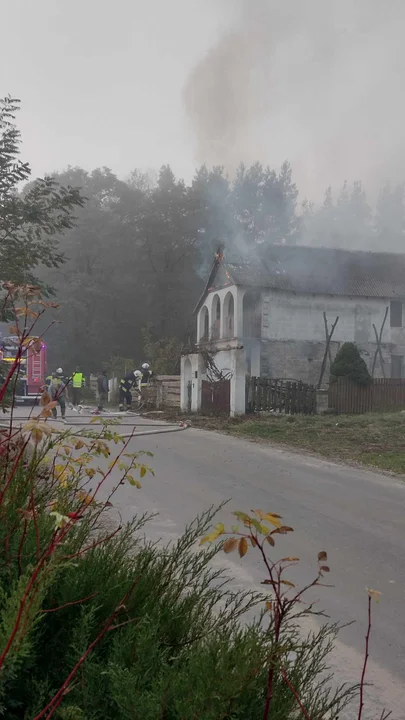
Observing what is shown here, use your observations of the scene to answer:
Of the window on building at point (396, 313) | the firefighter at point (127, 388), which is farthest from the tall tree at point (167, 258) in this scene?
the firefighter at point (127, 388)

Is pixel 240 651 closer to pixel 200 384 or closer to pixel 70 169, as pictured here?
pixel 200 384

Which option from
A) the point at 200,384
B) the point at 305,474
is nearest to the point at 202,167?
the point at 200,384

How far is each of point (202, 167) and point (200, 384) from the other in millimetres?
31960

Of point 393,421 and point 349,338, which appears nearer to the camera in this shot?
point 393,421

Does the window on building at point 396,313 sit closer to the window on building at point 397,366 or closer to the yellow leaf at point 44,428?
the window on building at point 397,366

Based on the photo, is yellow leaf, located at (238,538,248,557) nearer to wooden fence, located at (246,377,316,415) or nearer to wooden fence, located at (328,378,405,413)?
wooden fence, located at (246,377,316,415)

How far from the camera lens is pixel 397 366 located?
34.2 meters

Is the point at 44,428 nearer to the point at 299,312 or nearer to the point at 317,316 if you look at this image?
the point at 299,312

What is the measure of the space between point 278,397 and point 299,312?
12.5m

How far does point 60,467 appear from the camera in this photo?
3539 mm

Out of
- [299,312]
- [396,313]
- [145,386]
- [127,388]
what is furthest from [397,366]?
[127,388]

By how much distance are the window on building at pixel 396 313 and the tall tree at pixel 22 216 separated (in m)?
27.8

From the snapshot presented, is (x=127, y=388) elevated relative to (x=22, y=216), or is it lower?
lower

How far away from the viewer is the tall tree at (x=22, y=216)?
25.9 feet
